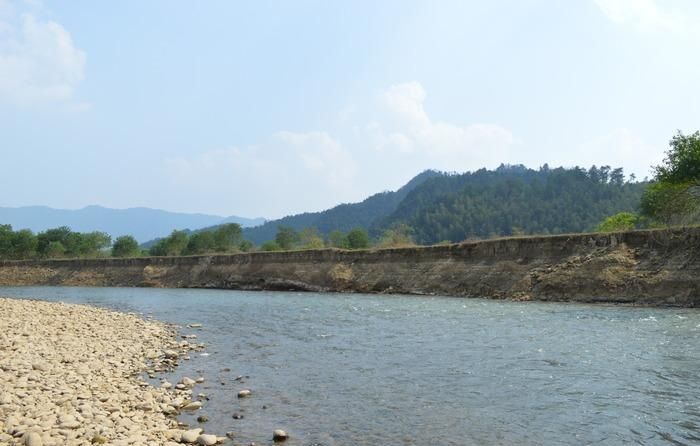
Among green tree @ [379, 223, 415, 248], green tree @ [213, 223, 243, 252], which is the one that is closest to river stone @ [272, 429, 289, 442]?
green tree @ [379, 223, 415, 248]

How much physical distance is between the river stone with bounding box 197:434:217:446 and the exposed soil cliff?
29139 mm

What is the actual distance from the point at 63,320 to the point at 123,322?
8.27 feet

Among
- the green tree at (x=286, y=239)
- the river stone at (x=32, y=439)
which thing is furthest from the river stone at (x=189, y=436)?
the green tree at (x=286, y=239)

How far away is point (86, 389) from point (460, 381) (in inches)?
336

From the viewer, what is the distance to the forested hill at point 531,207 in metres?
156

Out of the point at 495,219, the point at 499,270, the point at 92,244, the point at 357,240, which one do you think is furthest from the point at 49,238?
the point at 495,219

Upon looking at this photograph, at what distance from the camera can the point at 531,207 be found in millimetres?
170875

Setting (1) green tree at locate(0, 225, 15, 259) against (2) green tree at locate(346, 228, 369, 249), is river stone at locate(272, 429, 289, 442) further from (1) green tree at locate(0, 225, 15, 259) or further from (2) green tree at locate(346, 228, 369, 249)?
(1) green tree at locate(0, 225, 15, 259)

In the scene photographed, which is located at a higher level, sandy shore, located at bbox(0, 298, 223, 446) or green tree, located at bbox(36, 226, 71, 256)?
green tree, located at bbox(36, 226, 71, 256)

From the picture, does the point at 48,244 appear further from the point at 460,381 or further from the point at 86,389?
the point at 460,381

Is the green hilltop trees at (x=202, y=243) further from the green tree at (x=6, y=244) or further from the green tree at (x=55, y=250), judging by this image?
the green tree at (x=6, y=244)

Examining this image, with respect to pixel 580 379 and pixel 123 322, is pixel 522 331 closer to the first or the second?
pixel 580 379

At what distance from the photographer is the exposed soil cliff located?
3200 cm

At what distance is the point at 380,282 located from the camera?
5031 cm
